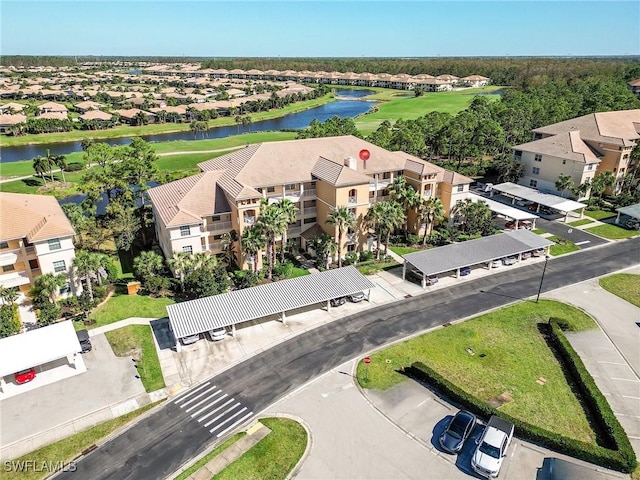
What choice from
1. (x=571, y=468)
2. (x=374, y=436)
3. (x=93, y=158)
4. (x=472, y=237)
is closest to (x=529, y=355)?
(x=571, y=468)

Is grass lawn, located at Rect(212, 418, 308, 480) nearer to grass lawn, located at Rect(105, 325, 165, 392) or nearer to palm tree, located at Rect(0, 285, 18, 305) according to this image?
grass lawn, located at Rect(105, 325, 165, 392)

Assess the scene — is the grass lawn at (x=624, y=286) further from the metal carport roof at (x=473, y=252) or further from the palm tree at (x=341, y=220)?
the palm tree at (x=341, y=220)

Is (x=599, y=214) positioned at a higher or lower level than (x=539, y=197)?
lower

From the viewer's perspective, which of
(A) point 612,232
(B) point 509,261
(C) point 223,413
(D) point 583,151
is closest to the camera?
(C) point 223,413

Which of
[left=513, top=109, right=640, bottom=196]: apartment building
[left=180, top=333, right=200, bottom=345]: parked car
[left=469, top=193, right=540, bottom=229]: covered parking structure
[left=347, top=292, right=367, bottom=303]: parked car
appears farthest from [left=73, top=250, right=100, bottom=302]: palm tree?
[left=513, top=109, right=640, bottom=196]: apartment building

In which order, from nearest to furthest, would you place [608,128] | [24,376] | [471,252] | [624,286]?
[24,376], [624,286], [471,252], [608,128]

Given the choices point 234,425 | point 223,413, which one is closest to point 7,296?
point 223,413

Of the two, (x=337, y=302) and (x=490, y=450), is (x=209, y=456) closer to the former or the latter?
(x=490, y=450)
